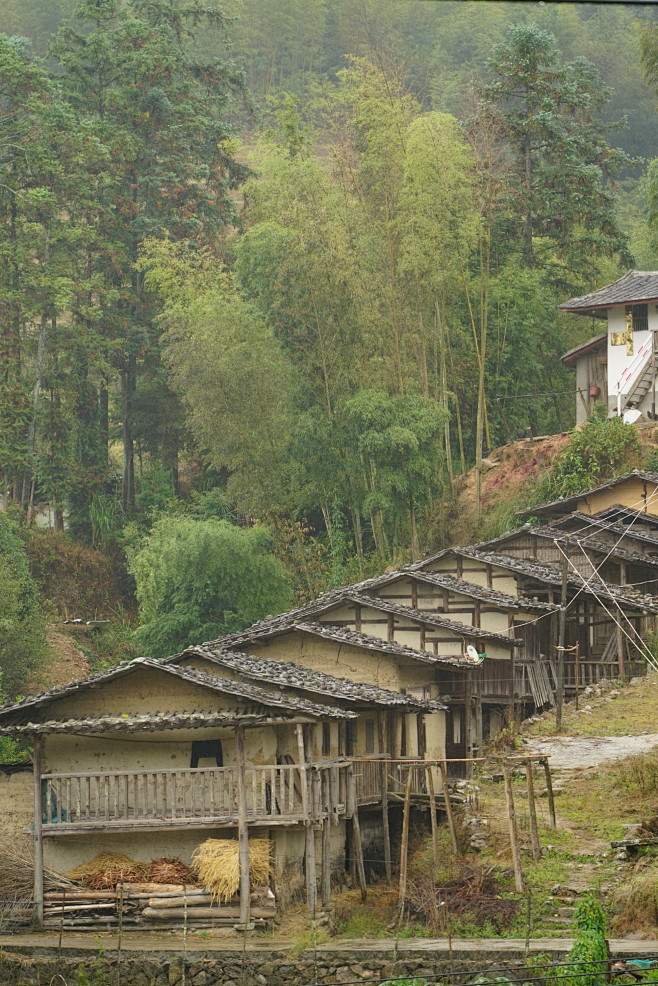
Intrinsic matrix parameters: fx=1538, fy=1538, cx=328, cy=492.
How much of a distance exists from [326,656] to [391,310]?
15238mm

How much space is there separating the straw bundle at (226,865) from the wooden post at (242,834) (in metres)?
0.12

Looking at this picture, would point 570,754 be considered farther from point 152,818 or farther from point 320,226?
point 320,226

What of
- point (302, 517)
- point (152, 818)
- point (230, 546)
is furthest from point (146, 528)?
point (152, 818)

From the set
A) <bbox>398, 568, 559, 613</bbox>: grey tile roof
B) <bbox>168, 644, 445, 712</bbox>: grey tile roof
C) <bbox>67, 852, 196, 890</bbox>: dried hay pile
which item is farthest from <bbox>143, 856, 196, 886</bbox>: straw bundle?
<bbox>398, 568, 559, 613</bbox>: grey tile roof

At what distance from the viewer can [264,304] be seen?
36.9 meters

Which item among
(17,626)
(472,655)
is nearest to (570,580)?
(472,655)

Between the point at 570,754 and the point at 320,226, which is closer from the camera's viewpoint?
the point at 570,754

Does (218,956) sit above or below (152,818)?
below

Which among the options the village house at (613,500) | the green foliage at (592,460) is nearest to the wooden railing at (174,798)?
the village house at (613,500)

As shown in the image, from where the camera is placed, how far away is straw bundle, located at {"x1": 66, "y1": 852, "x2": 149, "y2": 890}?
64.6 feet

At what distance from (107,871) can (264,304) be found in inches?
769

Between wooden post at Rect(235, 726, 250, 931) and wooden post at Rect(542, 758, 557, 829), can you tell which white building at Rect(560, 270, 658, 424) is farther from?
wooden post at Rect(235, 726, 250, 931)

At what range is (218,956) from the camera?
1789 cm

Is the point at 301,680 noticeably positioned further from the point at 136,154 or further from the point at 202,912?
the point at 136,154
